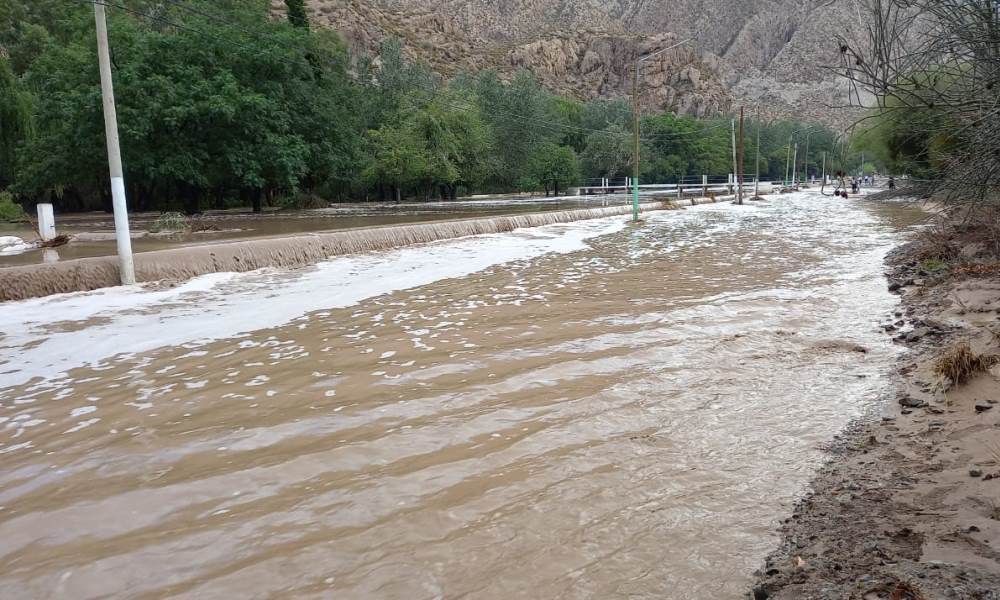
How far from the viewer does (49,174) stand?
116 feet

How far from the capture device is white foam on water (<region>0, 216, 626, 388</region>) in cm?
759

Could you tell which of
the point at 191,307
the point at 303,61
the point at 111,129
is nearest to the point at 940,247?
the point at 191,307

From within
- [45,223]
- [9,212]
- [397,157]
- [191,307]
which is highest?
[397,157]

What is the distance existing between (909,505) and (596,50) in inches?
6811

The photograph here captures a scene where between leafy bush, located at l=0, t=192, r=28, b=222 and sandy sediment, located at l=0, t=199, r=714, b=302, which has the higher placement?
leafy bush, located at l=0, t=192, r=28, b=222

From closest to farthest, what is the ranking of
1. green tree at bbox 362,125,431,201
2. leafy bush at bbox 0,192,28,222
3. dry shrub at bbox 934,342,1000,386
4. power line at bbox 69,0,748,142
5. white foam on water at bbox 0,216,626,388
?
dry shrub at bbox 934,342,1000,386 → white foam on water at bbox 0,216,626,388 → power line at bbox 69,0,748,142 → leafy bush at bbox 0,192,28,222 → green tree at bbox 362,125,431,201

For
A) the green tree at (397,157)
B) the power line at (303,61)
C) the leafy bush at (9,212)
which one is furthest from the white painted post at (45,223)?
the green tree at (397,157)

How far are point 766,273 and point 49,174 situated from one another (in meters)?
36.7

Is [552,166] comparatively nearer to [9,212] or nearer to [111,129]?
[9,212]

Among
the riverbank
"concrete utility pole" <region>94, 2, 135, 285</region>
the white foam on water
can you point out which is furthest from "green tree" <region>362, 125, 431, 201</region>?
the riverbank

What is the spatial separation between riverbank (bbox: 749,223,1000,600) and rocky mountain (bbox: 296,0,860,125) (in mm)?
120174

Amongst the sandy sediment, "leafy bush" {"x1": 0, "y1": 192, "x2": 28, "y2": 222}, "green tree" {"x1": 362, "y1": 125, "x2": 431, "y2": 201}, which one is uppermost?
"green tree" {"x1": 362, "y1": 125, "x2": 431, "y2": 201}

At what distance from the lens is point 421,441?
15.0 feet

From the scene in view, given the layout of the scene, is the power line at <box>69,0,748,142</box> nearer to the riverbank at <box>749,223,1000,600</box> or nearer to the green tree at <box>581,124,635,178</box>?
the green tree at <box>581,124,635,178</box>
